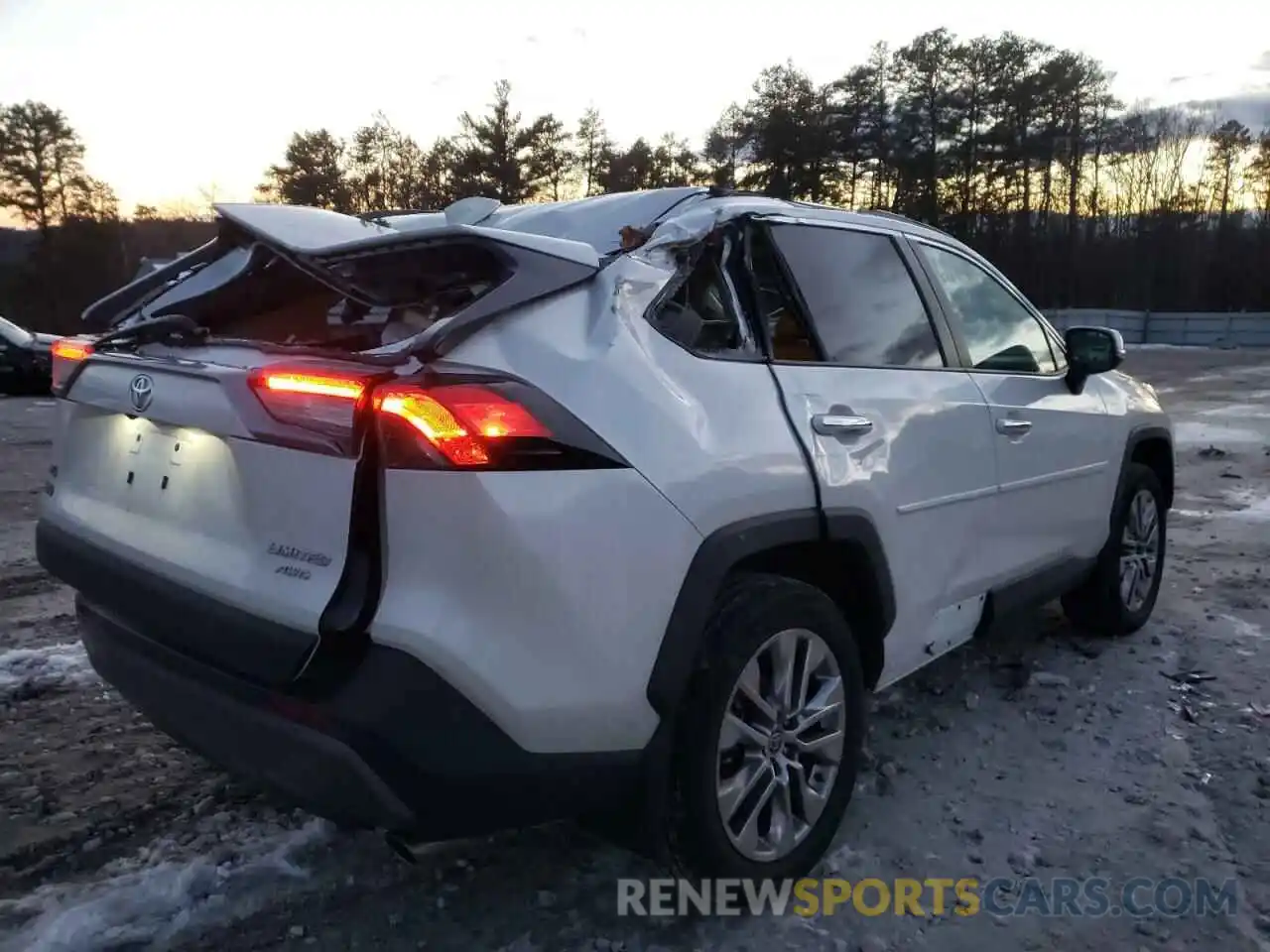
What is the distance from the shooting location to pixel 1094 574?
15.0ft

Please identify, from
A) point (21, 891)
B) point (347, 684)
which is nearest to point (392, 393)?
point (347, 684)

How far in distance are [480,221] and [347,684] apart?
1.89m

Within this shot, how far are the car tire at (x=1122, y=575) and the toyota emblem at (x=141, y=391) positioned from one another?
12.7 ft

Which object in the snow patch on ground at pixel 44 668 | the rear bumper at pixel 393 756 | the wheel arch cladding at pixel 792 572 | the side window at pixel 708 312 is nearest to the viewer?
the rear bumper at pixel 393 756

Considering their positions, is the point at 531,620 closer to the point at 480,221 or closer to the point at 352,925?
the point at 352,925

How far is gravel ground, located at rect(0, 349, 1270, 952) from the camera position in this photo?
2488mm

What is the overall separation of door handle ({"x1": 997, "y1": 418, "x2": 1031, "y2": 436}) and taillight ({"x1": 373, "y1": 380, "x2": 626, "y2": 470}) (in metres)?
2.03

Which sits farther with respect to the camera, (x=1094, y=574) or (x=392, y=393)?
(x=1094, y=574)

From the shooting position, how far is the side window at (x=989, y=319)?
361cm

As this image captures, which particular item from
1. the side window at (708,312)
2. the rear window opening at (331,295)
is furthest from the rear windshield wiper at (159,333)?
the side window at (708,312)

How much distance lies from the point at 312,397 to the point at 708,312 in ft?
3.49

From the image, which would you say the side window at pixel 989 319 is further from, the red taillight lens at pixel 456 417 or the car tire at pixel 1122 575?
the red taillight lens at pixel 456 417

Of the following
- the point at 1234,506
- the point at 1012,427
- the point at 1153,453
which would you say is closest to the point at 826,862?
the point at 1012,427

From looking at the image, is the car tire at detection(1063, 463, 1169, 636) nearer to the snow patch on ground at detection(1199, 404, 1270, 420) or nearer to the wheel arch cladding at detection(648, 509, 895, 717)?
the wheel arch cladding at detection(648, 509, 895, 717)
